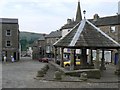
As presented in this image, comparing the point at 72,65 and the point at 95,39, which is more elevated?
the point at 95,39

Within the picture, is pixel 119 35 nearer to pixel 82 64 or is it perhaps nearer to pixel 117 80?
pixel 82 64

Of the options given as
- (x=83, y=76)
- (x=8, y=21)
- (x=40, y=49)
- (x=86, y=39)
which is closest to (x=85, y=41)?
(x=86, y=39)

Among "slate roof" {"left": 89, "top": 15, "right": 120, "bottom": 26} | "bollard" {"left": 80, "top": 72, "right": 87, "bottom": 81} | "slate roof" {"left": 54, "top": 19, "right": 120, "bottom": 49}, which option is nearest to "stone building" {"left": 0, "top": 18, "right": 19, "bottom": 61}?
"slate roof" {"left": 89, "top": 15, "right": 120, "bottom": 26}

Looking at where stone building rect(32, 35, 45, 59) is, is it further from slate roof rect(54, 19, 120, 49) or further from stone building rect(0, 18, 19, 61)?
slate roof rect(54, 19, 120, 49)

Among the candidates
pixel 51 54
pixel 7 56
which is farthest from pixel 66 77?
pixel 51 54

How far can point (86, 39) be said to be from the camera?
2539cm

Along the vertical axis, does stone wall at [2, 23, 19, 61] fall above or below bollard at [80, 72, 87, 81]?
above

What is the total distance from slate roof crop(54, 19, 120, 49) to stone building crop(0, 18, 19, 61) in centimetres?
4290

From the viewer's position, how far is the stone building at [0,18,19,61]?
68.9 m

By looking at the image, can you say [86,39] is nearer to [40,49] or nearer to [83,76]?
[83,76]

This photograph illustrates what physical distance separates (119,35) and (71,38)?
1112 inches

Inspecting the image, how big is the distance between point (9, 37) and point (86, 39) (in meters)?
46.3

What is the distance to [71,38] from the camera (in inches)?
1039

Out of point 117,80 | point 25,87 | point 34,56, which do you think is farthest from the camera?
point 34,56
